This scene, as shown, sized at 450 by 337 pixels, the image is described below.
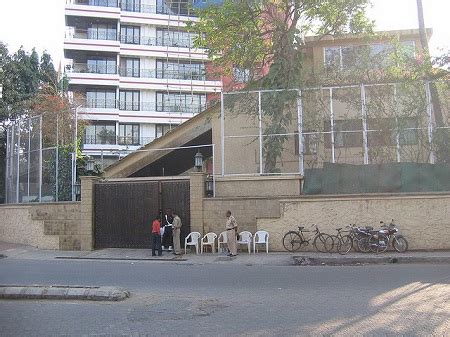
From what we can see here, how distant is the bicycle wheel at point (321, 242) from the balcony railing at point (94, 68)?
36.1 metres

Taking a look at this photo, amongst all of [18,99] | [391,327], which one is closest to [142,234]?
[391,327]

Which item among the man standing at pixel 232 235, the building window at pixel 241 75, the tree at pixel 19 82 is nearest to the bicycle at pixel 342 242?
the man standing at pixel 232 235

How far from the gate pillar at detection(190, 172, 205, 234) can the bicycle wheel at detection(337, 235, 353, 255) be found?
17.1 ft

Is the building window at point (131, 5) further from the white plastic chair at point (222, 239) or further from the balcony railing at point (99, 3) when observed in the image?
the white plastic chair at point (222, 239)

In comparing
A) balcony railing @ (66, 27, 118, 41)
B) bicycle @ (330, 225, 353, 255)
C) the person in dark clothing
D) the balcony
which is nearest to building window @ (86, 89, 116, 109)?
balcony railing @ (66, 27, 118, 41)

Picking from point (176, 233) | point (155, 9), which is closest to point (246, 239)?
point (176, 233)

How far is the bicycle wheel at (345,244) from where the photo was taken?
17.2m

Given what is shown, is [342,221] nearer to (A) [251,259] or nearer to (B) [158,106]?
(A) [251,259]

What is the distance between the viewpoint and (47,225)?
70.9 ft

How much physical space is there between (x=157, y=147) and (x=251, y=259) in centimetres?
1114

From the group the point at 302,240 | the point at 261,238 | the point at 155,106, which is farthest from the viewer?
the point at 155,106

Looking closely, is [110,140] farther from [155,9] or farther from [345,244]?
[345,244]

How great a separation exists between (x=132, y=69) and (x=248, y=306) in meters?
44.7

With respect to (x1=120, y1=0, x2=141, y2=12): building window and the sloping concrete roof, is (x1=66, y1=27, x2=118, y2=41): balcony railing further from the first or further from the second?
the sloping concrete roof
